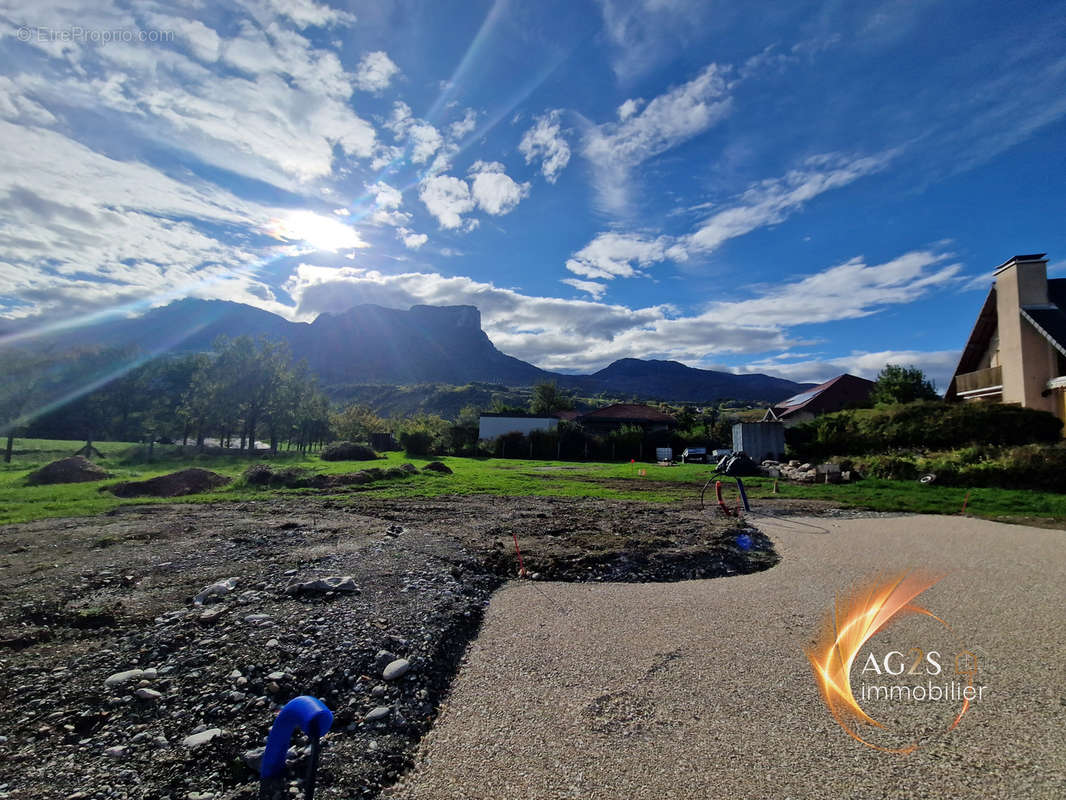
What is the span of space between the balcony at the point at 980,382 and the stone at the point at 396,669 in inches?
1122

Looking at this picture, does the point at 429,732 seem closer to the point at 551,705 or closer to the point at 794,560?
the point at 551,705

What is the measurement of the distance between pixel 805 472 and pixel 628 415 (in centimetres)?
3156

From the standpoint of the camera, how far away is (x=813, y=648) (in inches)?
171

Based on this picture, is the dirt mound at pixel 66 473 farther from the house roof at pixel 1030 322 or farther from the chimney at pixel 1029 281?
the chimney at pixel 1029 281

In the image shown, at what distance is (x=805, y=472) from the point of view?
20.0 m

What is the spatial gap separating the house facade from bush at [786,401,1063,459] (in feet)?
4.76

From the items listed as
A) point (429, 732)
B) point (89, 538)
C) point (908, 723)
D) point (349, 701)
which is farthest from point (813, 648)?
point (89, 538)

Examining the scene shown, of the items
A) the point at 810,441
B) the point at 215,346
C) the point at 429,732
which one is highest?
the point at 215,346

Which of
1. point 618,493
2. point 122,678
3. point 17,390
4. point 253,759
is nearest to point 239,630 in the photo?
point 122,678

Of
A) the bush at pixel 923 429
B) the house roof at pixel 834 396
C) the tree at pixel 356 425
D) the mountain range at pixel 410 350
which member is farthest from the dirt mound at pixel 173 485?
the mountain range at pixel 410 350

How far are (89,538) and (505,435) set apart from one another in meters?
32.0

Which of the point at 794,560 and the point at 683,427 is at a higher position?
the point at 683,427

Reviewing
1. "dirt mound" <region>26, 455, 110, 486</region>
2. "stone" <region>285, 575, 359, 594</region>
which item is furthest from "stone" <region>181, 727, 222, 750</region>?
"dirt mound" <region>26, 455, 110, 486</region>

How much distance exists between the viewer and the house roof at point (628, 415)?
166 ft
